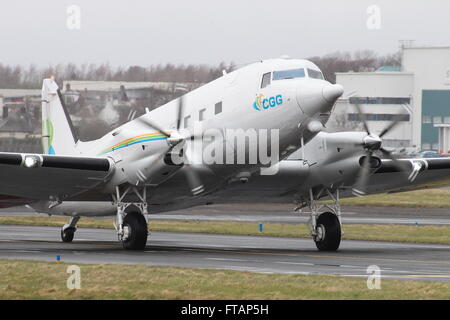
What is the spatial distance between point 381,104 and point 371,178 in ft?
325

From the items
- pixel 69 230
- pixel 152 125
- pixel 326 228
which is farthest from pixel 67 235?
pixel 326 228

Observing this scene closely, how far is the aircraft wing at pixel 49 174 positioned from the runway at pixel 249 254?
1.97m

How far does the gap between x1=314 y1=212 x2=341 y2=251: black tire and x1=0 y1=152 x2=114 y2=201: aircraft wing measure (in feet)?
23.9

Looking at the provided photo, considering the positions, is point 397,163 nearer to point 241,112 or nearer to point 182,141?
point 241,112

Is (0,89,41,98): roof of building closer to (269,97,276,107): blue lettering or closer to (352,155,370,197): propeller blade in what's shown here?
(352,155,370,197): propeller blade

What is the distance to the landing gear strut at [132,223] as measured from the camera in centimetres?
2783

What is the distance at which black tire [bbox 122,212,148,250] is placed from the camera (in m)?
27.8

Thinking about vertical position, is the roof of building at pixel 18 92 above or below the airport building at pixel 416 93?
below

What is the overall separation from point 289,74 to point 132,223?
22.7 feet

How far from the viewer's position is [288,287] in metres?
18.2
